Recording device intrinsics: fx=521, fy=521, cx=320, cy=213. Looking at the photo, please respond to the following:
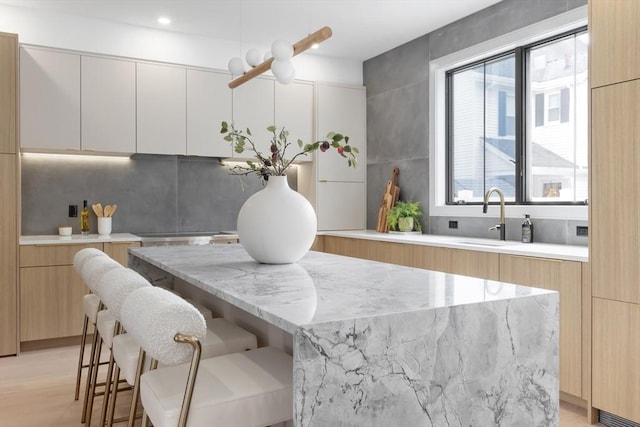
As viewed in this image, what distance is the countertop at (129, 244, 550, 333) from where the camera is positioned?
4.35 feet

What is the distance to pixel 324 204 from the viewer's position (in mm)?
5309

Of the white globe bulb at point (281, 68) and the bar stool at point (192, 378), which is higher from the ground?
the white globe bulb at point (281, 68)

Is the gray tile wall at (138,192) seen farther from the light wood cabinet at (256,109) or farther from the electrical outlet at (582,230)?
the electrical outlet at (582,230)

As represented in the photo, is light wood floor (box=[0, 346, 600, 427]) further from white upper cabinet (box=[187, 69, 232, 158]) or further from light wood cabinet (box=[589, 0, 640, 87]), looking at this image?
white upper cabinet (box=[187, 69, 232, 158])

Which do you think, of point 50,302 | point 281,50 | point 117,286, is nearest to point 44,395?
point 50,302

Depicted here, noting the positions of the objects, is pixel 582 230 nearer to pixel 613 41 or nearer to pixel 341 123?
pixel 613 41

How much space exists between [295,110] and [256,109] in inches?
16.1

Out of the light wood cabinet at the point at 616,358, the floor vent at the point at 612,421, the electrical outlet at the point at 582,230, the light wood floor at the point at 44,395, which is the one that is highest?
the electrical outlet at the point at 582,230

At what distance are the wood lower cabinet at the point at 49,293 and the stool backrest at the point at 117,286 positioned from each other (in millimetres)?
2423

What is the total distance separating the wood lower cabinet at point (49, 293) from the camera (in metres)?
3.89

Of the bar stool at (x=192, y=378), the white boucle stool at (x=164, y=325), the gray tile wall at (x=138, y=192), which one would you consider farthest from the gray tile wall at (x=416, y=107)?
the white boucle stool at (x=164, y=325)

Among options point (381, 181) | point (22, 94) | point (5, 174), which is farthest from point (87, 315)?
point (381, 181)

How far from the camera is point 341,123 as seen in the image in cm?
541

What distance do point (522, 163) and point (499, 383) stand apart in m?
2.81
